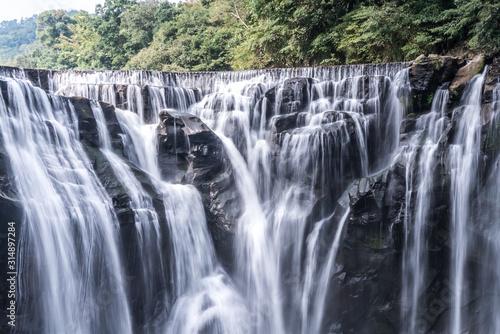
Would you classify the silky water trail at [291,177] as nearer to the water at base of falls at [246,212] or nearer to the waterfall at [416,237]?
the water at base of falls at [246,212]

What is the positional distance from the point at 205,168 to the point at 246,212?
1.68m

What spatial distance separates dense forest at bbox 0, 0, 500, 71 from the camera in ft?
39.5

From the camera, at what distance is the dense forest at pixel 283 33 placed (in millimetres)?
12031

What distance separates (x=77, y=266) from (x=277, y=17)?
14372 millimetres

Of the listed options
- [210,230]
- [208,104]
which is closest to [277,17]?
[208,104]

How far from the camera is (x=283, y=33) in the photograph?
53.4 feet

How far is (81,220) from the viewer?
6.90 metres

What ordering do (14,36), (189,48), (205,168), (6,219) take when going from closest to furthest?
(6,219)
(205,168)
(189,48)
(14,36)

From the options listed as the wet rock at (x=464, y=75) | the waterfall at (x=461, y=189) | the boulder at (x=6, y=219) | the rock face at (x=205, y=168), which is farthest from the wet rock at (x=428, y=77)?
the boulder at (x=6, y=219)

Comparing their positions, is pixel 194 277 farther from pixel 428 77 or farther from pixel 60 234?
pixel 428 77

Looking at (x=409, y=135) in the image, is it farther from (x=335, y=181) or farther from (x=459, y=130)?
(x=335, y=181)

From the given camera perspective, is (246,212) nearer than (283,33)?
Yes

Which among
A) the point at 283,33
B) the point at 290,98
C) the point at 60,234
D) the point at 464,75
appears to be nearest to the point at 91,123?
the point at 60,234

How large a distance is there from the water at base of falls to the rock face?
195mm
